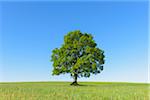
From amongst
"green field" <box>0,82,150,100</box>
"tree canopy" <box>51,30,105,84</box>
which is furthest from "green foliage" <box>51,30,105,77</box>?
"green field" <box>0,82,150,100</box>

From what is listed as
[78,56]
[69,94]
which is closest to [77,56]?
[78,56]

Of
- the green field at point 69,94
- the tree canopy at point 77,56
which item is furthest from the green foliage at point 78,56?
the green field at point 69,94

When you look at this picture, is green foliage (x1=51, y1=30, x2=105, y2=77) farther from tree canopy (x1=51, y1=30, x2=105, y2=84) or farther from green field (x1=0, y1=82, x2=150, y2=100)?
green field (x1=0, y1=82, x2=150, y2=100)

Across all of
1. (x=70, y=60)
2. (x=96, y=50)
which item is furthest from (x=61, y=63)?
(x=96, y=50)

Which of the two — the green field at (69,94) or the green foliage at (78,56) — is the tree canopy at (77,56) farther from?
the green field at (69,94)

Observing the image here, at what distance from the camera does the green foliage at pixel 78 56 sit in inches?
2271

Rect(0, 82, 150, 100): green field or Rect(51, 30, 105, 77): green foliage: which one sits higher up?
Rect(51, 30, 105, 77): green foliage

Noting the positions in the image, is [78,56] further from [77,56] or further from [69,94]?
[69,94]

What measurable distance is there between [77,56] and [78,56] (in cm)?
21

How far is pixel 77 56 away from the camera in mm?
59938

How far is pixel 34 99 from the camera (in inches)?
615

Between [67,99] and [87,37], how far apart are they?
1776 inches

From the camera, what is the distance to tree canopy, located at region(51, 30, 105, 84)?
189 feet

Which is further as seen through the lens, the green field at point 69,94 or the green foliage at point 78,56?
the green foliage at point 78,56
